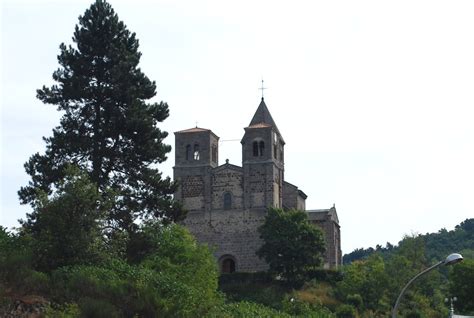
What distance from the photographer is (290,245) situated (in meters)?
62.2

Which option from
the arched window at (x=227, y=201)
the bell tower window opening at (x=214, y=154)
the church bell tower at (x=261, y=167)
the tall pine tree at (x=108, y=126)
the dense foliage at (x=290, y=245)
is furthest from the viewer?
the bell tower window opening at (x=214, y=154)

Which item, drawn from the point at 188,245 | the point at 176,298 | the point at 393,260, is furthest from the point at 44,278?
the point at 393,260

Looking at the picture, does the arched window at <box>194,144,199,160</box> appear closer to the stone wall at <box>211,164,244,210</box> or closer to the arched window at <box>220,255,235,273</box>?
the stone wall at <box>211,164,244,210</box>

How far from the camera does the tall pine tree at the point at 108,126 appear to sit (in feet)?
122

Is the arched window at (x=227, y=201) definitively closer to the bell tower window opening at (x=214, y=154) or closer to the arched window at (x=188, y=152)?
the bell tower window opening at (x=214, y=154)

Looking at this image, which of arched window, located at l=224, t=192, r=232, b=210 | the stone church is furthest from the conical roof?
arched window, located at l=224, t=192, r=232, b=210

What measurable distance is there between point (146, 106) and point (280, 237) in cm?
2617

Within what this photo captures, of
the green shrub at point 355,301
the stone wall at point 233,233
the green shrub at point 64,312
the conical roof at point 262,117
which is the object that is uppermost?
Result: the conical roof at point 262,117

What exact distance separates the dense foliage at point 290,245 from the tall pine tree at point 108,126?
23.8 metres

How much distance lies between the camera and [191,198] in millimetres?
70375

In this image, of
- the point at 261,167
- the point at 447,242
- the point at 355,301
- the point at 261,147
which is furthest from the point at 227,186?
the point at 447,242

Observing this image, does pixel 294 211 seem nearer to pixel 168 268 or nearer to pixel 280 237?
pixel 280 237

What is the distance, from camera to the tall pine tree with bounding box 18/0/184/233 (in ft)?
122

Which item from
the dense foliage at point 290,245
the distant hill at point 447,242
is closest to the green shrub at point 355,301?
the dense foliage at point 290,245
